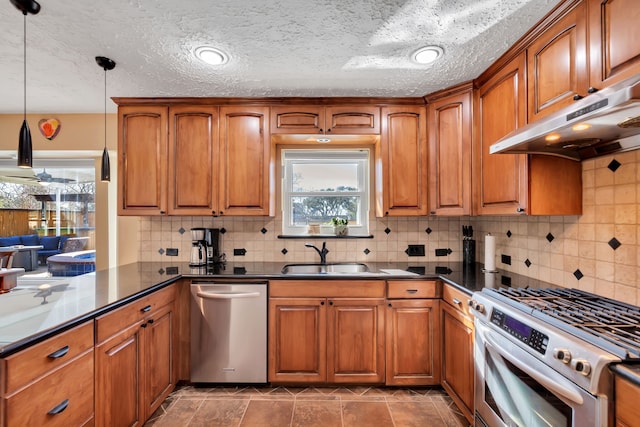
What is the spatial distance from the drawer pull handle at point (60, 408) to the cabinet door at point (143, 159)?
1.54m

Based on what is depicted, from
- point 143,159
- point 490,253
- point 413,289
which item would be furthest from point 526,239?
point 143,159

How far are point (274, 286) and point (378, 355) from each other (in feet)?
3.01

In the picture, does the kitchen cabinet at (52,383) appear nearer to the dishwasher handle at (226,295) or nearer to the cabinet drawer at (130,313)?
the cabinet drawer at (130,313)

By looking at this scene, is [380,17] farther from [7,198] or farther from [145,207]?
[7,198]

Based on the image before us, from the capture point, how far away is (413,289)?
2.22 m

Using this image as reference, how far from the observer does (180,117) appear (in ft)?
8.29

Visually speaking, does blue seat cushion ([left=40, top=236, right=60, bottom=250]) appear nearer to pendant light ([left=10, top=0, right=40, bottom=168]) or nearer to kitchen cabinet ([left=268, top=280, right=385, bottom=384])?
pendant light ([left=10, top=0, right=40, bottom=168])

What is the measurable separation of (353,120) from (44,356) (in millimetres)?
2327

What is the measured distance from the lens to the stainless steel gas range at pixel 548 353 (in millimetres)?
963

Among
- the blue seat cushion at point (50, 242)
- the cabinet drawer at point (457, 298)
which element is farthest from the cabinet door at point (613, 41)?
the blue seat cushion at point (50, 242)

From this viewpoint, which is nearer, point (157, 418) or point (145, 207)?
point (157, 418)

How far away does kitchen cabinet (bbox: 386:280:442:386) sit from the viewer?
2209mm

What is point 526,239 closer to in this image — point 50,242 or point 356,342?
point 356,342

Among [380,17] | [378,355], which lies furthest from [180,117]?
[378,355]
